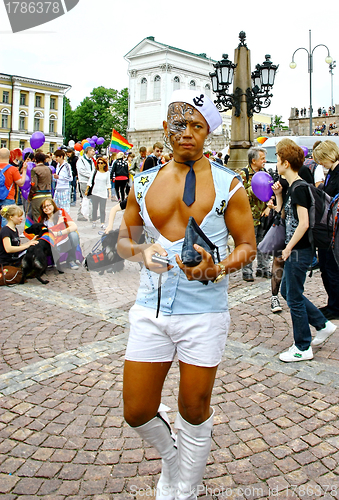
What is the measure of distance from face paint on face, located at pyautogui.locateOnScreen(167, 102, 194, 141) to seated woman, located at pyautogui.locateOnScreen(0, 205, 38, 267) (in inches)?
223

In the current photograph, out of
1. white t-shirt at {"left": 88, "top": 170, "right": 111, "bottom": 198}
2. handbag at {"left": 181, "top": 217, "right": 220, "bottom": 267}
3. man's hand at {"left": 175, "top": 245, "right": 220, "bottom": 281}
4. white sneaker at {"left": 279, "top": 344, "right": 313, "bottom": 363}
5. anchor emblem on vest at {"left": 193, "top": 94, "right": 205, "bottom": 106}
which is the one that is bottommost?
white sneaker at {"left": 279, "top": 344, "right": 313, "bottom": 363}

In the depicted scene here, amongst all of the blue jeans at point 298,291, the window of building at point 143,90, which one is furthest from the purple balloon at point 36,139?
the window of building at point 143,90

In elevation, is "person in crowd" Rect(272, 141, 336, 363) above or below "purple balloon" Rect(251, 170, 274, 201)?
below

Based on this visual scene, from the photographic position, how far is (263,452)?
2891 mm

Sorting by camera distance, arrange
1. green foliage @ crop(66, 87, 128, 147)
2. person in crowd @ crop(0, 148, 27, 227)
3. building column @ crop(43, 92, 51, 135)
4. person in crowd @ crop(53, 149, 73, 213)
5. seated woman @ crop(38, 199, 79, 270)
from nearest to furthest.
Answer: seated woman @ crop(38, 199, 79, 270)
person in crowd @ crop(0, 148, 27, 227)
person in crowd @ crop(53, 149, 73, 213)
green foliage @ crop(66, 87, 128, 147)
building column @ crop(43, 92, 51, 135)

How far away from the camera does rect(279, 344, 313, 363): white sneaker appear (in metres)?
4.30

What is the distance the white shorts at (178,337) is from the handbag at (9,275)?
559 centimetres

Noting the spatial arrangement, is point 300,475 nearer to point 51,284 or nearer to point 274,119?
point 51,284

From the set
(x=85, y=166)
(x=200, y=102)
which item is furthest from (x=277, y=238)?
(x=85, y=166)

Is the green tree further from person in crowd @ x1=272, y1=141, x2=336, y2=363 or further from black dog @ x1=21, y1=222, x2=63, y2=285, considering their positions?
person in crowd @ x1=272, y1=141, x2=336, y2=363

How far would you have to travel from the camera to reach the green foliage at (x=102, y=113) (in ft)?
226

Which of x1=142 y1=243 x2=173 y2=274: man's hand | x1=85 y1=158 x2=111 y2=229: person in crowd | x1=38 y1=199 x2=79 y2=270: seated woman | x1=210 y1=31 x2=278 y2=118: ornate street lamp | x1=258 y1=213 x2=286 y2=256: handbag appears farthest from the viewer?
x1=210 y1=31 x2=278 y2=118: ornate street lamp

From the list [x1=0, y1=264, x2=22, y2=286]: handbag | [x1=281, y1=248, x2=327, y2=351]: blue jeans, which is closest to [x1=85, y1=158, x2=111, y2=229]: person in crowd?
[x1=0, y1=264, x2=22, y2=286]: handbag

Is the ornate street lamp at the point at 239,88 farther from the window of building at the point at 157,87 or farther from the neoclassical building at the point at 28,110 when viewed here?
the neoclassical building at the point at 28,110
